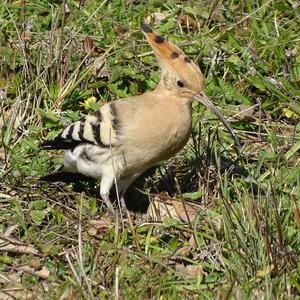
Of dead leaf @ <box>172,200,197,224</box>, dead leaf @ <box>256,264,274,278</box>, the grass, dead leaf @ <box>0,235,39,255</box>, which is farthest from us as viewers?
dead leaf @ <box>172,200,197,224</box>

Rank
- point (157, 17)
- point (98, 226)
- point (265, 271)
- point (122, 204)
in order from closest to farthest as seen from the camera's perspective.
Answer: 1. point (265, 271)
2. point (98, 226)
3. point (122, 204)
4. point (157, 17)

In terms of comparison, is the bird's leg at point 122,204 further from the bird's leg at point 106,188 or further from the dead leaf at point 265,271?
the dead leaf at point 265,271

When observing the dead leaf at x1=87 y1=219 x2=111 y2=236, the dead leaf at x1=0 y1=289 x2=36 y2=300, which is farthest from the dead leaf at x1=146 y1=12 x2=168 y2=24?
the dead leaf at x1=0 y1=289 x2=36 y2=300

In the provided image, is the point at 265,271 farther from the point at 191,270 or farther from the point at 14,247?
the point at 14,247

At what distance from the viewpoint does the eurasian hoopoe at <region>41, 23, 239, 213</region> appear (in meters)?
4.14

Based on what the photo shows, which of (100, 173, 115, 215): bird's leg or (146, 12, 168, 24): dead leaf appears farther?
(146, 12, 168, 24): dead leaf

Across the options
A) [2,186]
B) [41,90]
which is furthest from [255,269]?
[41,90]

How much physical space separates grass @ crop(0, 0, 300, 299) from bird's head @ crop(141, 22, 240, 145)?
0.25 meters

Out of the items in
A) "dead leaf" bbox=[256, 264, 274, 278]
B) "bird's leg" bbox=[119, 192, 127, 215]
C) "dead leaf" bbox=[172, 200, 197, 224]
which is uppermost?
"dead leaf" bbox=[256, 264, 274, 278]

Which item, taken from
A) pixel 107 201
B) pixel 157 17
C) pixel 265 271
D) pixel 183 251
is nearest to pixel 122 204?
pixel 107 201

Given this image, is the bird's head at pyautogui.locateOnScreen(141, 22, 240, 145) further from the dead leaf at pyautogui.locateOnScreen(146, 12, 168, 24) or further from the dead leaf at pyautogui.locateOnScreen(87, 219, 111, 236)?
the dead leaf at pyautogui.locateOnScreen(146, 12, 168, 24)

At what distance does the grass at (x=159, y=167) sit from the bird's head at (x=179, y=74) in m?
0.25

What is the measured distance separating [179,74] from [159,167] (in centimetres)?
61

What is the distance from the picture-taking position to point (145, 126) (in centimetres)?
416
